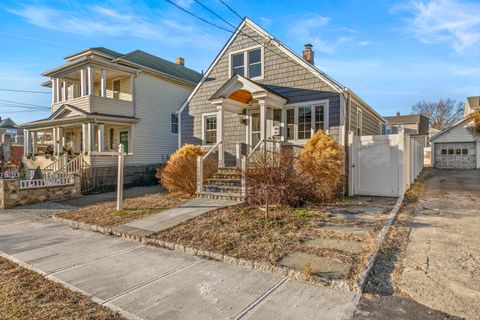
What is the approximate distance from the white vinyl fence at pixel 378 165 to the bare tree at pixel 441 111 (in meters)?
52.2

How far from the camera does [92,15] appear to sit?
8.27 metres

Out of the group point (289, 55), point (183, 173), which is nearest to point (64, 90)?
point (183, 173)

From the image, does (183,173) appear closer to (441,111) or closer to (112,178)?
(112,178)

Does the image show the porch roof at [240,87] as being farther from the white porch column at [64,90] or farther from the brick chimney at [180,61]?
the brick chimney at [180,61]

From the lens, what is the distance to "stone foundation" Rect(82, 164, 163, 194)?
14062 mm

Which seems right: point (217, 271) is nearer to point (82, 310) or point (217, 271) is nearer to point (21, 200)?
point (82, 310)

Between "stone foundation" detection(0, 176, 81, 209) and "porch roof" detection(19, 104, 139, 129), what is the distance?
14.5 feet

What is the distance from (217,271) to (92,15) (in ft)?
26.1

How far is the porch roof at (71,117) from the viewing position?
15.2 meters

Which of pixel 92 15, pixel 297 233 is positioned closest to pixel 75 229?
pixel 297 233

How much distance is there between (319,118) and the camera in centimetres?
1159

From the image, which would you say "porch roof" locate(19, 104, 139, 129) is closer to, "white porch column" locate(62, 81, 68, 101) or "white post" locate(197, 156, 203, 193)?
"white porch column" locate(62, 81, 68, 101)

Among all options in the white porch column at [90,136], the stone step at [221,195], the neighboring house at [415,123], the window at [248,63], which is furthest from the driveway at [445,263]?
the neighboring house at [415,123]

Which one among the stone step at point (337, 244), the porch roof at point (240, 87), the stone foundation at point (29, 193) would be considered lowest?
the stone step at point (337, 244)
